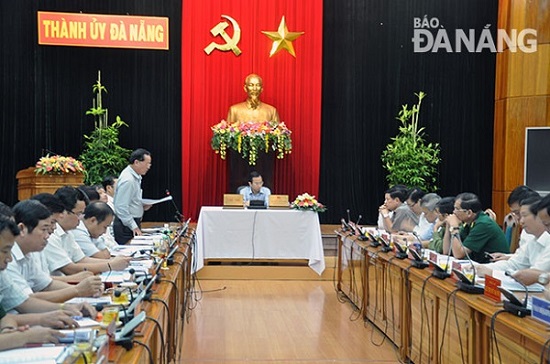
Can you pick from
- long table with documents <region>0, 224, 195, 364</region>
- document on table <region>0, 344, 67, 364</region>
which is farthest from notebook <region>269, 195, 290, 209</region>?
document on table <region>0, 344, 67, 364</region>

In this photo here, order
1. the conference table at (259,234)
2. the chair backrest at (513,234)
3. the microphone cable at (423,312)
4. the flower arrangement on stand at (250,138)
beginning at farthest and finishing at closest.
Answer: the flower arrangement on stand at (250,138)
the conference table at (259,234)
the chair backrest at (513,234)
the microphone cable at (423,312)

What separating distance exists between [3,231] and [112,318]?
17.4 inches

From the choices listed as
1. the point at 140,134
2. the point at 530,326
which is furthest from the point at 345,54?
the point at 530,326

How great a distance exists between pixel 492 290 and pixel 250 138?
200 inches

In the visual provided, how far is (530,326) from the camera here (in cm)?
221

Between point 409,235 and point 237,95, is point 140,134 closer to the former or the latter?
point 237,95

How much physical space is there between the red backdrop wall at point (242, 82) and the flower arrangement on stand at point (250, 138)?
94cm

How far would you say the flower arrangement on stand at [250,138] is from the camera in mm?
7453

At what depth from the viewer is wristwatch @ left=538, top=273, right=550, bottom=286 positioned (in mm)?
2631

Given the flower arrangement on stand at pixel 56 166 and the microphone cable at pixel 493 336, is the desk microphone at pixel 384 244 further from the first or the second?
the flower arrangement on stand at pixel 56 166

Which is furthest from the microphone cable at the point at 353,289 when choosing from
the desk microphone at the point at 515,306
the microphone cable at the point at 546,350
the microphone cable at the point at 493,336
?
the microphone cable at the point at 546,350

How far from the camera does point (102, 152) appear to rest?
309 inches

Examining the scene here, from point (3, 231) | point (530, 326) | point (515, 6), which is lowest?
point (530, 326)

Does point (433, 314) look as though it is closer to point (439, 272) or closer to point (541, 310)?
point (439, 272)
